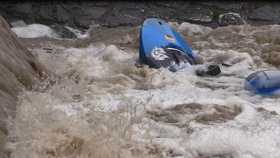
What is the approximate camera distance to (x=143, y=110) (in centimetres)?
362

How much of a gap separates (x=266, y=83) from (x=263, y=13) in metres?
3.02

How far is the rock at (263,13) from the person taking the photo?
6.94 metres

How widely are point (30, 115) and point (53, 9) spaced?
169 inches

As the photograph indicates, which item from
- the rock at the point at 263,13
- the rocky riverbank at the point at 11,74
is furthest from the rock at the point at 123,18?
the rocky riverbank at the point at 11,74

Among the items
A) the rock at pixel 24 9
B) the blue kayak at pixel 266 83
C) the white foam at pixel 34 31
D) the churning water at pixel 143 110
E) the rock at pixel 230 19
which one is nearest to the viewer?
the churning water at pixel 143 110

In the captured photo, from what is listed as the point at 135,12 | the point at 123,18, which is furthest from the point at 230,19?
the point at 123,18

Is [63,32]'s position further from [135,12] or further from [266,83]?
[266,83]

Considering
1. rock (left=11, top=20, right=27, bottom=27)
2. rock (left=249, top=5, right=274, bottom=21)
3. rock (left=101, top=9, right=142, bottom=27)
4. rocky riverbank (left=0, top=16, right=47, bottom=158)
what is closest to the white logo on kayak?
rocky riverbank (left=0, top=16, right=47, bottom=158)

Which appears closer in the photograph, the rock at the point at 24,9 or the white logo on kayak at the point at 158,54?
the white logo on kayak at the point at 158,54

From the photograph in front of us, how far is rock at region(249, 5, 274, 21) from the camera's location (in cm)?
694

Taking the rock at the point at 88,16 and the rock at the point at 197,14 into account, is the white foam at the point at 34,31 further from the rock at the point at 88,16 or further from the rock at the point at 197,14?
the rock at the point at 197,14

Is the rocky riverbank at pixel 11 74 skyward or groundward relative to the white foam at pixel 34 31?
skyward

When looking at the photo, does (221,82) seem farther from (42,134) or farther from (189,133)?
(42,134)

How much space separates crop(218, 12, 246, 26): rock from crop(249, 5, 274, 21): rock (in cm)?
15
